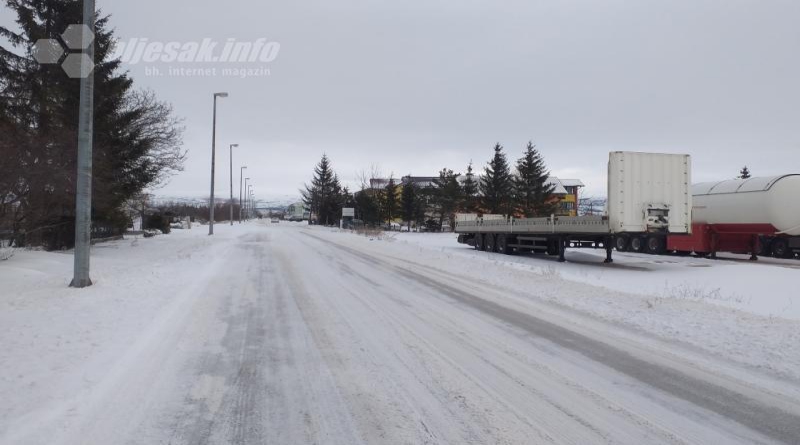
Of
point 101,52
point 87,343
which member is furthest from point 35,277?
point 101,52

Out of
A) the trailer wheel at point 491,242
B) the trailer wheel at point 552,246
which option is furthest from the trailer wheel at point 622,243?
the trailer wheel at point 552,246

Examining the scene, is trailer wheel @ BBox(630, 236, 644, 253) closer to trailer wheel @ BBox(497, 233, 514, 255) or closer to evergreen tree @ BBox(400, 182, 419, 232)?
trailer wheel @ BBox(497, 233, 514, 255)

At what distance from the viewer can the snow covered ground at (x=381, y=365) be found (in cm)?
379

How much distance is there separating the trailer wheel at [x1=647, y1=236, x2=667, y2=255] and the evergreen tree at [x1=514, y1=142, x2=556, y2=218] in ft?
88.8

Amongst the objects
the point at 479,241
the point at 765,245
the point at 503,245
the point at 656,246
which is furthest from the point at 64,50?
the point at 765,245

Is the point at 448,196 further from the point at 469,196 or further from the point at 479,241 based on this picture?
the point at 479,241

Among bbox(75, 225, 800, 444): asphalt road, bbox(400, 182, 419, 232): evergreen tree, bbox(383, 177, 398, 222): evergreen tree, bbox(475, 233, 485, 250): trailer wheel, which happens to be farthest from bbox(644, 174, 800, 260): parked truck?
bbox(383, 177, 398, 222): evergreen tree

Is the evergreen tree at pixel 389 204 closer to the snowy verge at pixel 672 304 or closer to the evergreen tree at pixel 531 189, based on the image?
the evergreen tree at pixel 531 189

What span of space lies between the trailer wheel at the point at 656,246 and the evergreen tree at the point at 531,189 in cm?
2706

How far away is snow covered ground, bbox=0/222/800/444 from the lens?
3.79m

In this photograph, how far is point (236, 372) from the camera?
16.5 feet

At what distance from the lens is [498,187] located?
175ft

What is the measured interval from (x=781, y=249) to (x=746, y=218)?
257cm

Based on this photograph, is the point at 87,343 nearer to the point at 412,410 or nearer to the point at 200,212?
the point at 412,410
